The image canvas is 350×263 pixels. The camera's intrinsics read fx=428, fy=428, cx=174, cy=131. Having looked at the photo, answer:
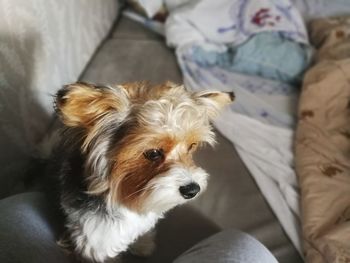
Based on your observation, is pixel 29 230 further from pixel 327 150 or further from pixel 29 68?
pixel 327 150

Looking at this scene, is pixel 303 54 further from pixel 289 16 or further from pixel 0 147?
pixel 0 147

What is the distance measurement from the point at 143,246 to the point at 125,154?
0.45 m

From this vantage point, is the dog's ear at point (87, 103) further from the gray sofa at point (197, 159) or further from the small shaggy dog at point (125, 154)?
the gray sofa at point (197, 159)

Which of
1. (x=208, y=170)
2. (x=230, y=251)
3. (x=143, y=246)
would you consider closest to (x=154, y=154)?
(x=230, y=251)

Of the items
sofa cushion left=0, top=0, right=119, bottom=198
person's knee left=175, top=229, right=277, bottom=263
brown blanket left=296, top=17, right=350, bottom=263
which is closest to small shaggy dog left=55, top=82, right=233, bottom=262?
person's knee left=175, top=229, right=277, bottom=263

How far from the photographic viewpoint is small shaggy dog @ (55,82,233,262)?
0.97m

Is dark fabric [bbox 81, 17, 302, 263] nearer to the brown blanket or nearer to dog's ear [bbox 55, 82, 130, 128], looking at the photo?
the brown blanket

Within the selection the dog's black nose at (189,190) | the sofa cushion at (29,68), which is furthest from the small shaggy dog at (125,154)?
the sofa cushion at (29,68)

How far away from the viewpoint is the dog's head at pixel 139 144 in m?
0.97

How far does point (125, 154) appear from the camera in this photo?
38.4 inches

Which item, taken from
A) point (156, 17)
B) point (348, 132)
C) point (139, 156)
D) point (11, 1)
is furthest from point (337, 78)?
point (11, 1)

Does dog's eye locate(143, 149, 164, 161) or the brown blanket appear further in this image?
the brown blanket

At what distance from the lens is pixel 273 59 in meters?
1.94

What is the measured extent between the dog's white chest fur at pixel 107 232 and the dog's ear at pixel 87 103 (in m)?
0.26
